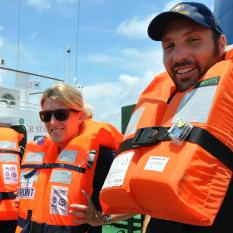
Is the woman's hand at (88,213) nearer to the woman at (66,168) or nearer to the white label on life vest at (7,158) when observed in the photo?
the woman at (66,168)

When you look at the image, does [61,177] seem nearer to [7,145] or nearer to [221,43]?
[221,43]

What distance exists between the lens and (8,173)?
4273mm

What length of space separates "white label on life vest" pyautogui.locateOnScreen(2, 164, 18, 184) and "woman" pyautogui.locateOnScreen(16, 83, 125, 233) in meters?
1.29

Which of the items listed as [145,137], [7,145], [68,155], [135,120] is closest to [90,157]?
[68,155]

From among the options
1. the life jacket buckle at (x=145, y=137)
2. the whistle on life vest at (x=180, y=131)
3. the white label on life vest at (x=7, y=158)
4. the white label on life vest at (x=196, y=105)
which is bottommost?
the white label on life vest at (x=7, y=158)

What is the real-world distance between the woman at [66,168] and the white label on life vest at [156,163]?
1.02m

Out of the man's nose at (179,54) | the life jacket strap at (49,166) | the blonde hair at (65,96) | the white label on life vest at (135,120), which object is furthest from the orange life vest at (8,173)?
the man's nose at (179,54)

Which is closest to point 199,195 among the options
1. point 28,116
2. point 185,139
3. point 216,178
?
point 216,178

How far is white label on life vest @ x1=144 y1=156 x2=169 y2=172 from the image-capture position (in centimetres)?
160

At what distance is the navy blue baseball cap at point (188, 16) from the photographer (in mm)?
1671

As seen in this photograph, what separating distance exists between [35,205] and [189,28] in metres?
1.70

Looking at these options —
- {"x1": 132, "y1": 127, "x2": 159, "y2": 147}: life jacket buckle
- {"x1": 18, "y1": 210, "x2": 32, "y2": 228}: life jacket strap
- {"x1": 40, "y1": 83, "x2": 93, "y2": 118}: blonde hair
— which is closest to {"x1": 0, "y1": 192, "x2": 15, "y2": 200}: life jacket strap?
{"x1": 18, "y1": 210, "x2": 32, "y2": 228}: life jacket strap

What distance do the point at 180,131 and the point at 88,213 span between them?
1.18 m

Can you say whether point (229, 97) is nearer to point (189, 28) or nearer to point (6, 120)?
point (189, 28)
